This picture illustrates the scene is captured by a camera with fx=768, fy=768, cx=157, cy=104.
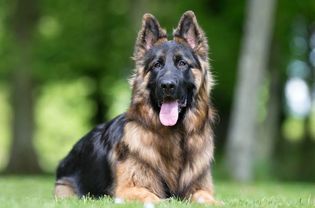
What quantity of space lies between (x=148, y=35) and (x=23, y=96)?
19.1m

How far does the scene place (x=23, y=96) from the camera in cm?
2789

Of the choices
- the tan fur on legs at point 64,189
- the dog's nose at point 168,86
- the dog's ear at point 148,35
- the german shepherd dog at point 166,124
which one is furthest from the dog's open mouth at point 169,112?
the tan fur on legs at point 64,189

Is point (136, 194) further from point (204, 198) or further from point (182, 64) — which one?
point (182, 64)

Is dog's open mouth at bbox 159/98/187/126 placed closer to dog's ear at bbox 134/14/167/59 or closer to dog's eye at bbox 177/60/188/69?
dog's eye at bbox 177/60/188/69

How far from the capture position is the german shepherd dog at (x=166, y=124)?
29.1 feet

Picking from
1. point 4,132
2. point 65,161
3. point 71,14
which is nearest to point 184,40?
point 65,161

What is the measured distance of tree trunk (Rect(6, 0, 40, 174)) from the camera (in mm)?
27141

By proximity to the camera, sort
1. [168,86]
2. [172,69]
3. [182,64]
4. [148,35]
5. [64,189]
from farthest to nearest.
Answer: [64,189]
[148,35]
[182,64]
[172,69]
[168,86]

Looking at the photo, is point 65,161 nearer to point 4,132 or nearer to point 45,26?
point 45,26

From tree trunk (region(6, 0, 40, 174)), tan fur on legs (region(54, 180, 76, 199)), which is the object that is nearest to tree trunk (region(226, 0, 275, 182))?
tree trunk (region(6, 0, 40, 174))

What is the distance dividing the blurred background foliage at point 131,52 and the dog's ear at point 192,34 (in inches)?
525

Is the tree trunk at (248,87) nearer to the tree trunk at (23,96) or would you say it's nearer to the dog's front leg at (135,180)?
the tree trunk at (23,96)

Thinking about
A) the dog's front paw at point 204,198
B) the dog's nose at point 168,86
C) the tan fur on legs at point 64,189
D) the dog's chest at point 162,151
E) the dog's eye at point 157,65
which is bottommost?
the tan fur on legs at point 64,189

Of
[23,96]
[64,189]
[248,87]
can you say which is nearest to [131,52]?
[23,96]
